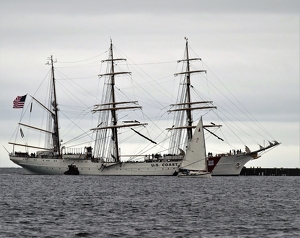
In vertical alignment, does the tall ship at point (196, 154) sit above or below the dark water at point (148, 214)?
above

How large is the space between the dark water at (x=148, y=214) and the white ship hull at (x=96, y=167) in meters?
59.5

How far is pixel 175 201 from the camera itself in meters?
91.9

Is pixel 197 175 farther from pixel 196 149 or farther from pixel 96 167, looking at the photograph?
pixel 96 167

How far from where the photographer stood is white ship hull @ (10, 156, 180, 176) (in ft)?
554

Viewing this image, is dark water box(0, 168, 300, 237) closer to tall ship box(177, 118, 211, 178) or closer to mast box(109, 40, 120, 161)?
tall ship box(177, 118, 211, 178)

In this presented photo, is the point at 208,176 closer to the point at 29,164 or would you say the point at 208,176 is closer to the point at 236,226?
the point at 29,164

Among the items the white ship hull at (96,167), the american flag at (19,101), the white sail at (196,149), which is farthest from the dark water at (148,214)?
the white ship hull at (96,167)

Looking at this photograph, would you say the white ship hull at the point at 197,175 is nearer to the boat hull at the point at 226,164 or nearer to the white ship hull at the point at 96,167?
the boat hull at the point at 226,164

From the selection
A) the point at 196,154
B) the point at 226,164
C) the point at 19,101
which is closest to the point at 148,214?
the point at 196,154

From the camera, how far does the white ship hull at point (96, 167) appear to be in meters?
169

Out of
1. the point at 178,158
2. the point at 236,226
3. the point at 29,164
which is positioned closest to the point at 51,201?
the point at 236,226

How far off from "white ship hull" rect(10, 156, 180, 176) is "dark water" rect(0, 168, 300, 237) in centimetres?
5951

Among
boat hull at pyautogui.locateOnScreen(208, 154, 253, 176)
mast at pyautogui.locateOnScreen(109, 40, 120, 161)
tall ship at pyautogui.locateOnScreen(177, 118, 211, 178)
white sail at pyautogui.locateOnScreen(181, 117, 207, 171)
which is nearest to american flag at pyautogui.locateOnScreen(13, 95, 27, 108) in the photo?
mast at pyautogui.locateOnScreen(109, 40, 120, 161)

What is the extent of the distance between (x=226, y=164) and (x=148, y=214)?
9433 cm
